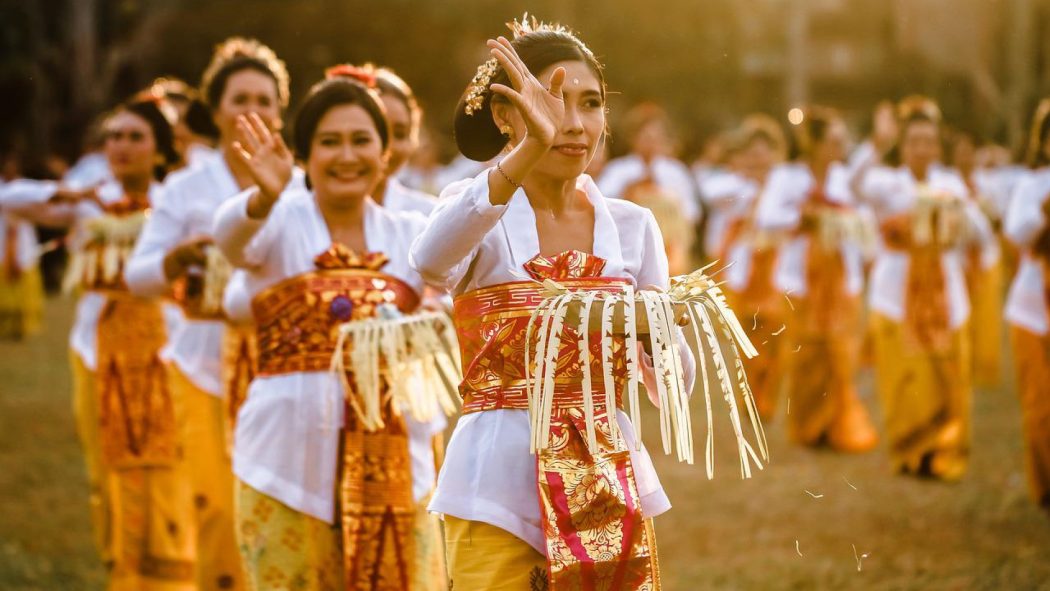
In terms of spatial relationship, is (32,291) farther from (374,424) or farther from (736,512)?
(374,424)

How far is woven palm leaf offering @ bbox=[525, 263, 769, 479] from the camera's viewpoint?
131 inches

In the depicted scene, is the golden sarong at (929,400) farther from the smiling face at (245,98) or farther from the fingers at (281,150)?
the fingers at (281,150)

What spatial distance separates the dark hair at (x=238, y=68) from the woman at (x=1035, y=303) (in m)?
4.11

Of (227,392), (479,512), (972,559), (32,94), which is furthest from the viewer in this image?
(32,94)

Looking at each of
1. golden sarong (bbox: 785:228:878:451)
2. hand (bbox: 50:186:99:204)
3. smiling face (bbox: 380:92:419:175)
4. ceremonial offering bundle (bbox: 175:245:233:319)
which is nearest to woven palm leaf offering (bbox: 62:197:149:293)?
hand (bbox: 50:186:99:204)

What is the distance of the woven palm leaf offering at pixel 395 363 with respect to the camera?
4500 mm

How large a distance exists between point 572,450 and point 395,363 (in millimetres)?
1149

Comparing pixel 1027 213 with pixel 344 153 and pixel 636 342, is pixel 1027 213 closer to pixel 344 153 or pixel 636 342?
pixel 344 153

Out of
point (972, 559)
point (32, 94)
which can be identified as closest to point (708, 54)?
point (32, 94)

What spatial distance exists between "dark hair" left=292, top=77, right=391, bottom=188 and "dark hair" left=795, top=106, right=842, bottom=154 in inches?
256

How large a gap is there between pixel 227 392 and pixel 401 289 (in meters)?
1.34

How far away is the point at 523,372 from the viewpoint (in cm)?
349

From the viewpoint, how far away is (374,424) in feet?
15.2

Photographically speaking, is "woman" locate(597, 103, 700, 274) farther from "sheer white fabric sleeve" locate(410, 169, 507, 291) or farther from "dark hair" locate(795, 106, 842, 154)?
"sheer white fabric sleeve" locate(410, 169, 507, 291)
